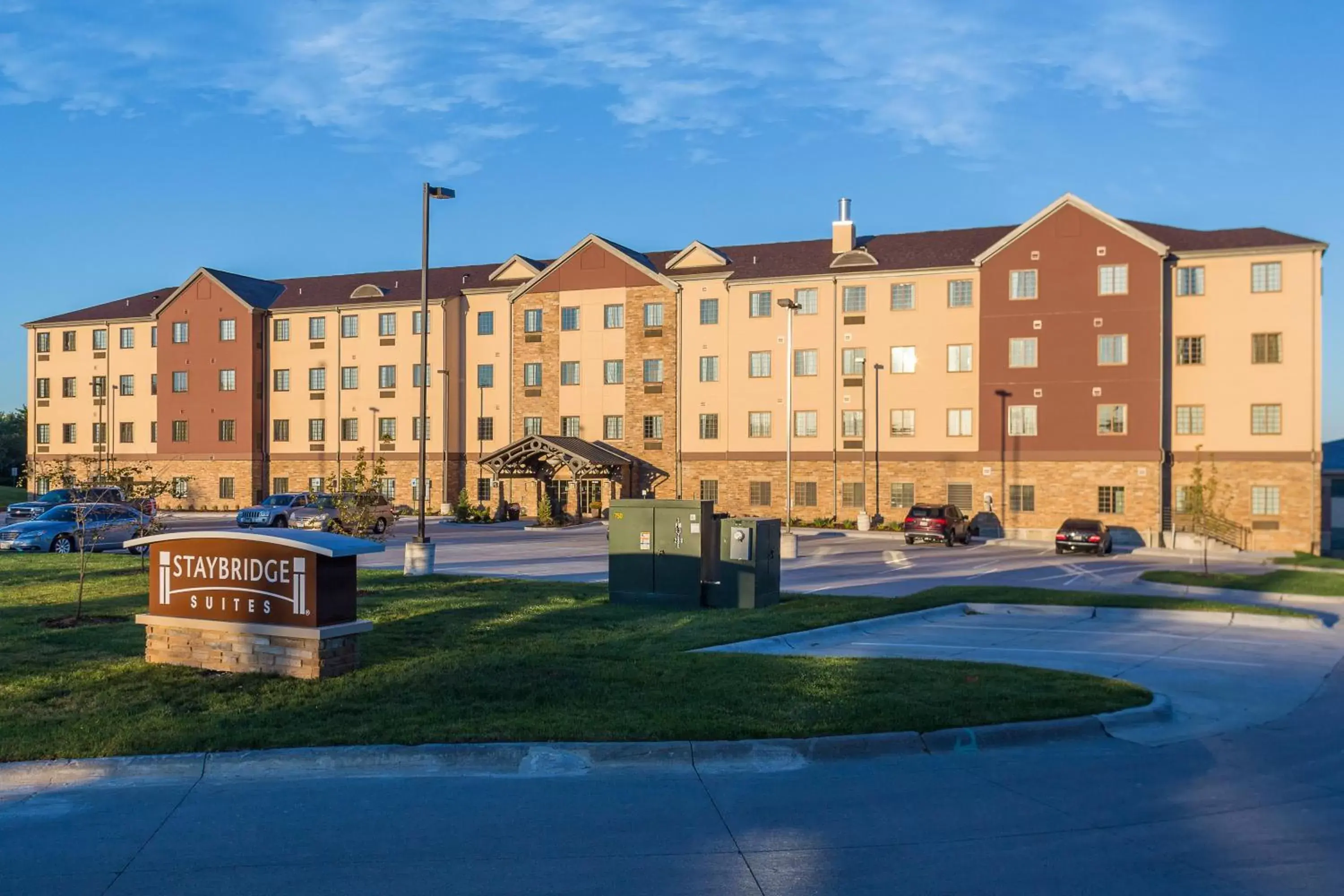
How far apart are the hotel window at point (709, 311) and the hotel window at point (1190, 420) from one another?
855 inches

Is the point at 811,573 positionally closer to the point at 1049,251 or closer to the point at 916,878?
the point at 916,878

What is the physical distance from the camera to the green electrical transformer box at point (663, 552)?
18625 mm

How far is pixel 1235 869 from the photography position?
6.53 m

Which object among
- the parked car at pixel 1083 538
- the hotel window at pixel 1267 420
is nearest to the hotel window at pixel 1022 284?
the hotel window at pixel 1267 420

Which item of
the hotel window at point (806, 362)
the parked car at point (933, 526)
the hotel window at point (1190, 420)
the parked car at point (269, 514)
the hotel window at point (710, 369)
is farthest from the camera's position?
the hotel window at point (710, 369)

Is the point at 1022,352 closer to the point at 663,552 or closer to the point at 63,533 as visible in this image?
the point at 663,552

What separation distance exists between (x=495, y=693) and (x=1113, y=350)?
42.6 m

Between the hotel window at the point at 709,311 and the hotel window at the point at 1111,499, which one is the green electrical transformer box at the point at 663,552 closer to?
the hotel window at the point at 1111,499

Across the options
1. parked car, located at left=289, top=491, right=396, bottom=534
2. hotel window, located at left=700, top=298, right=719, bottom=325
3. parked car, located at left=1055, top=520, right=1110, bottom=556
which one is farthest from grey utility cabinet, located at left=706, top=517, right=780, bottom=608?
hotel window, located at left=700, top=298, right=719, bottom=325

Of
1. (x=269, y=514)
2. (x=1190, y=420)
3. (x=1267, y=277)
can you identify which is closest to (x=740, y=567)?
(x=269, y=514)

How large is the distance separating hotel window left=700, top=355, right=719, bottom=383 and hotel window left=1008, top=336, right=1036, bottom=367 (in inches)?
561

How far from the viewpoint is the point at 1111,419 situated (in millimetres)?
47219

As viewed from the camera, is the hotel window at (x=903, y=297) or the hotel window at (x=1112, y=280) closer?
the hotel window at (x=1112, y=280)

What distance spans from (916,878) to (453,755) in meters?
4.06
